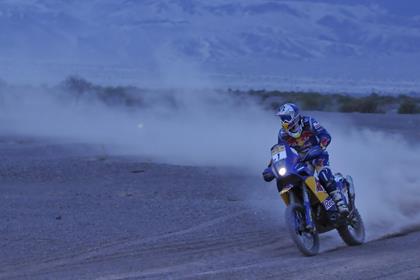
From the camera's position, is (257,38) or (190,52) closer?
(190,52)

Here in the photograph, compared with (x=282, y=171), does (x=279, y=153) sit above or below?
above

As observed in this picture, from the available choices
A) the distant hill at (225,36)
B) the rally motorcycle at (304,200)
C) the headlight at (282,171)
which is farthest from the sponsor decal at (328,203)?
the distant hill at (225,36)

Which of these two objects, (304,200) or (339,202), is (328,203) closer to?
(339,202)

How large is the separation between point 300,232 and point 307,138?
127cm

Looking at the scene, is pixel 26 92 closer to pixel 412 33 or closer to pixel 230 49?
Answer: pixel 230 49

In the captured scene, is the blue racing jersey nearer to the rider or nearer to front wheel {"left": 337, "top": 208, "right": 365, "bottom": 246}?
the rider

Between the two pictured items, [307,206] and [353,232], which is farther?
[353,232]

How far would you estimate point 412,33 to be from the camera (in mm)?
160125

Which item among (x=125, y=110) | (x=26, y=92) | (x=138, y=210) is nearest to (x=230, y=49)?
(x=26, y=92)

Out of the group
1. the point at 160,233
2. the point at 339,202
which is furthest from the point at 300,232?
the point at 160,233

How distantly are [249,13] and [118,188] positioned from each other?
468 feet

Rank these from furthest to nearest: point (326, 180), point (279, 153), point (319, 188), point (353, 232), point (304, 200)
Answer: point (353, 232)
point (326, 180)
point (319, 188)
point (304, 200)
point (279, 153)

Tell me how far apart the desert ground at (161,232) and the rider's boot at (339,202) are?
46 centimetres

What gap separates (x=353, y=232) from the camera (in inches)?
543
